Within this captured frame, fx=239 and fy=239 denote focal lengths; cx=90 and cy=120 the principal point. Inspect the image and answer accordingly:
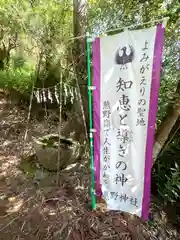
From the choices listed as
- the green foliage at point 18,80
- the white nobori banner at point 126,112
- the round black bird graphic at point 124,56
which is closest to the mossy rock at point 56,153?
the white nobori banner at point 126,112

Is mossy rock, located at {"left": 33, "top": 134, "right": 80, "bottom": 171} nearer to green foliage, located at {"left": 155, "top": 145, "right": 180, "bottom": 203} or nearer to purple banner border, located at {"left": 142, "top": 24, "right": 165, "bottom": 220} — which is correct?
green foliage, located at {"left": 155, "top": 145, "right": 180, "bottom": 203}

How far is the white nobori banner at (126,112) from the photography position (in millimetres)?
1745

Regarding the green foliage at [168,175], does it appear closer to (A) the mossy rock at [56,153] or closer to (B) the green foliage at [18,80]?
(A) the mossy rock at [56,153]

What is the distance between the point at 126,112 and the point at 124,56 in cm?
43

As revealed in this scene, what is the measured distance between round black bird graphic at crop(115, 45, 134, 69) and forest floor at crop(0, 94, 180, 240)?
56.4 inches

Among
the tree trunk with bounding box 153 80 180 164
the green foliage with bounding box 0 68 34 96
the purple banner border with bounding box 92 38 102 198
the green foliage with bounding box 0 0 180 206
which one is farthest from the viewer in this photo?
the green foliage with bounding box 0 68 34 96

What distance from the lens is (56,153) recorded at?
3010 millimetres

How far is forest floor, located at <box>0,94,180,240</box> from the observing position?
221cm

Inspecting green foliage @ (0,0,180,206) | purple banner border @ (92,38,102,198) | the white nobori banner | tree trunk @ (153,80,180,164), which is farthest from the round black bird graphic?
tree trunk @ (153,80,180,164)

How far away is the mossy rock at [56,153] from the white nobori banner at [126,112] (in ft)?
3.40

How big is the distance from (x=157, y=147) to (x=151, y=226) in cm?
80

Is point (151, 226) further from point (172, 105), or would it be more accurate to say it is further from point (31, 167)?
point (31, 167)

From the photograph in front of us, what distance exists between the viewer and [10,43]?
596 cm

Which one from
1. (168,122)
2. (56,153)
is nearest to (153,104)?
(168,122)
